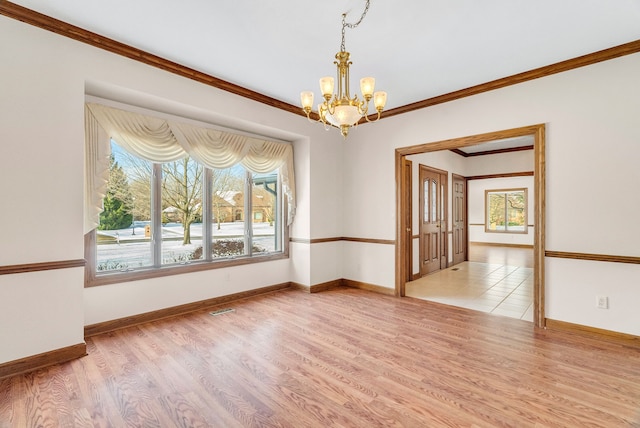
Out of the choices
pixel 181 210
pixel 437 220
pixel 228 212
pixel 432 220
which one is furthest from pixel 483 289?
pixel 181 210

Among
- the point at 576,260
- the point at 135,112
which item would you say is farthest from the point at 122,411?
the point at 576,260

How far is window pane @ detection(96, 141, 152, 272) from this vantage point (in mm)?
3404

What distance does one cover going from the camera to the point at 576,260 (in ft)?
10.7

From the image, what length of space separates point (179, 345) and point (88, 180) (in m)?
1.89

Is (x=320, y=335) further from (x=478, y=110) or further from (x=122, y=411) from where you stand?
(x=478, y=110)

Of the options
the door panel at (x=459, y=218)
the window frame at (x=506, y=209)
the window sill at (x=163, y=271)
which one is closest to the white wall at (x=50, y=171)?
the window sill at (x=163, y=271)

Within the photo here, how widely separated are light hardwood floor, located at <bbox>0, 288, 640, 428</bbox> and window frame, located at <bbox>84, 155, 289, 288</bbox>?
595 millimetres

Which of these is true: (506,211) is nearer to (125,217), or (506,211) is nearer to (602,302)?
(602,302)

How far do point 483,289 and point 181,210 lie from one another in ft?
16.2

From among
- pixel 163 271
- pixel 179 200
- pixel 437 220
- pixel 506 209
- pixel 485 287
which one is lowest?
pixel 485 287

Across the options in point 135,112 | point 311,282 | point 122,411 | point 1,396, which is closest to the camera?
point 122,411

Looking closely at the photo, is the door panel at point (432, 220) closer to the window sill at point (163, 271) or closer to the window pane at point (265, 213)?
the window pane at point (265, 213)

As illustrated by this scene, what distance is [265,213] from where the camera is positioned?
506 cm

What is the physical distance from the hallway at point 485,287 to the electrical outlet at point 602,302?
720 mm
